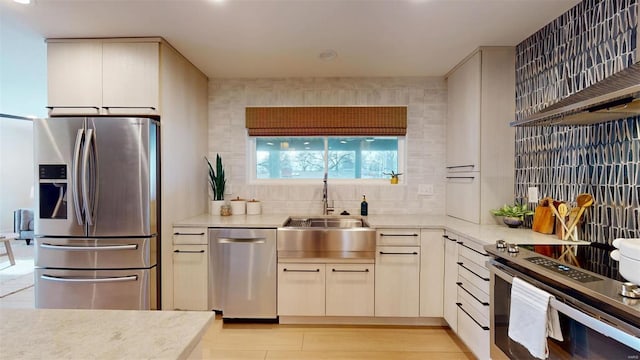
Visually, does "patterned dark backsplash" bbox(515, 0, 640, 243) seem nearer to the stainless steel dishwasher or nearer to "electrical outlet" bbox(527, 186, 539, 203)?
"electrical outlet" bbox(527, 186, 539, 203)

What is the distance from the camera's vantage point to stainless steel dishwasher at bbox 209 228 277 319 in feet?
8.73

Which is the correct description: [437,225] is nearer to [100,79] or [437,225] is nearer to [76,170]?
[76,170]

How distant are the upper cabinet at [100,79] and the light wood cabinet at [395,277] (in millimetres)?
2207

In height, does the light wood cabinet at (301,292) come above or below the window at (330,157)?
below

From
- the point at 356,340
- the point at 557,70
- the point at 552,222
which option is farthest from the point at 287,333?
the point at 557,70

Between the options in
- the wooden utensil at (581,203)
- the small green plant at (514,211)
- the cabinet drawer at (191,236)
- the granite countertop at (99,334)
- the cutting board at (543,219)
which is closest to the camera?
the granite countertop at (99,334)

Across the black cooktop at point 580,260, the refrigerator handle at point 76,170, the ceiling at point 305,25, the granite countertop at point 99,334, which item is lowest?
the black cooktop at point 580,260

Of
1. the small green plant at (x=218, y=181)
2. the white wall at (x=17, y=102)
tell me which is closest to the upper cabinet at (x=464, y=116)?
the small green plant at (x=218, y=181)

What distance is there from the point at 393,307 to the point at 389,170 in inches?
56.5

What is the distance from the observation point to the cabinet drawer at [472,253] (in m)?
1.99

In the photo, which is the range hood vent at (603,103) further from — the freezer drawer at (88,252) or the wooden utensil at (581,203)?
the freezer drawer at (88,252)

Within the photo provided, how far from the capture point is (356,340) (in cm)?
252

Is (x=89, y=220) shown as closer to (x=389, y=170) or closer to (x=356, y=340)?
(x=356, y=340)

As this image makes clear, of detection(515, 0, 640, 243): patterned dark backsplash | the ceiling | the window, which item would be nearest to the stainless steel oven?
detection(515, 0, 640, 243): patterned dark backsplash
